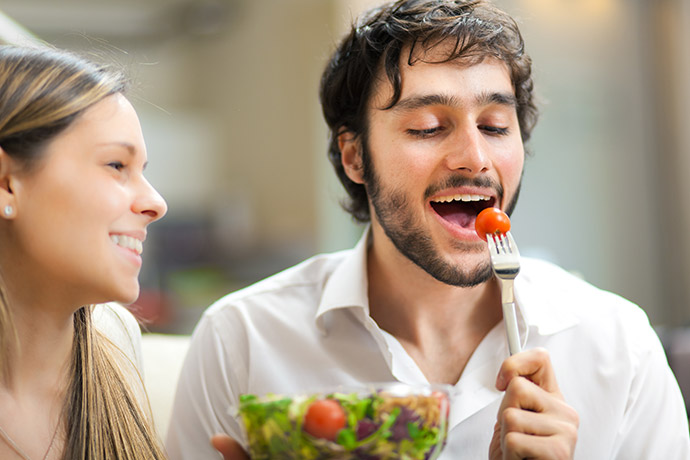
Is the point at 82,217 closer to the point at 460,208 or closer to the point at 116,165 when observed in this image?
the point at 116,165

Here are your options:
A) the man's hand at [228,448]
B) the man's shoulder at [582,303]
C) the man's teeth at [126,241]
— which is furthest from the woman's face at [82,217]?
the man's shoulder at [582,303]

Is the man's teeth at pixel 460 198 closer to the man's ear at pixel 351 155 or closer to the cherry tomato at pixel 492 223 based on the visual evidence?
the cherry tomato at pixel 492 223

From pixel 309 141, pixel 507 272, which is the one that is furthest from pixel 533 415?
pixel 309 141

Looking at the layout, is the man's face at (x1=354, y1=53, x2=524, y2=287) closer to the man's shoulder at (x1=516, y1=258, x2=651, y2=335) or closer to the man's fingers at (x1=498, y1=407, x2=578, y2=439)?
the man's shoulder at (x1=516, y1=258, x2=651, y2=335)

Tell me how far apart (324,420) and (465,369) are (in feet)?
2.37

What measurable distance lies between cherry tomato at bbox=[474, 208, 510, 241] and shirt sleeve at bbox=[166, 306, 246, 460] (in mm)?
565

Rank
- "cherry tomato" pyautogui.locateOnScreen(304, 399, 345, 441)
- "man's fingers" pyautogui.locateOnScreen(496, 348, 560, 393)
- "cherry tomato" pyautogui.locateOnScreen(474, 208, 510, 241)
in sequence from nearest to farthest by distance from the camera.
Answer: "cherry tomato" pyautogui.locateOnScreen(304, 399, 345, 441), "man's fingers" pyautogui.locateOnScreen(496, 348, 560, 393), "cherry tomato" pyautogui.locateOnScreen(474, 208, 510, 241)

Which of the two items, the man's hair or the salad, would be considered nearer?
the salad

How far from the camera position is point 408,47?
1460 millimetres

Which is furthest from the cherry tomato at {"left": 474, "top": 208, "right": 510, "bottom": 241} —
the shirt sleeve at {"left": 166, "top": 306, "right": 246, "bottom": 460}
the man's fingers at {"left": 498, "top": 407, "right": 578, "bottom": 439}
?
the shirt sleeve at {"left": 166, "top": 306, "right": 246, "bottom": 460}

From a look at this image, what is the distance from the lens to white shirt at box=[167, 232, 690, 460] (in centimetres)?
135

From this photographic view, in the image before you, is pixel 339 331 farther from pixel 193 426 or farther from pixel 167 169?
pixel 167 169

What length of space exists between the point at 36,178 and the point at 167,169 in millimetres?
4936

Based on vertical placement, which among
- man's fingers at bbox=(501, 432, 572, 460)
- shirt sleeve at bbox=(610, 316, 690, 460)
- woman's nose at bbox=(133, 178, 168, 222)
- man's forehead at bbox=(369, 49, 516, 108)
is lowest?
shirt sleeve at bbox=(610, 316, 690, 460)
